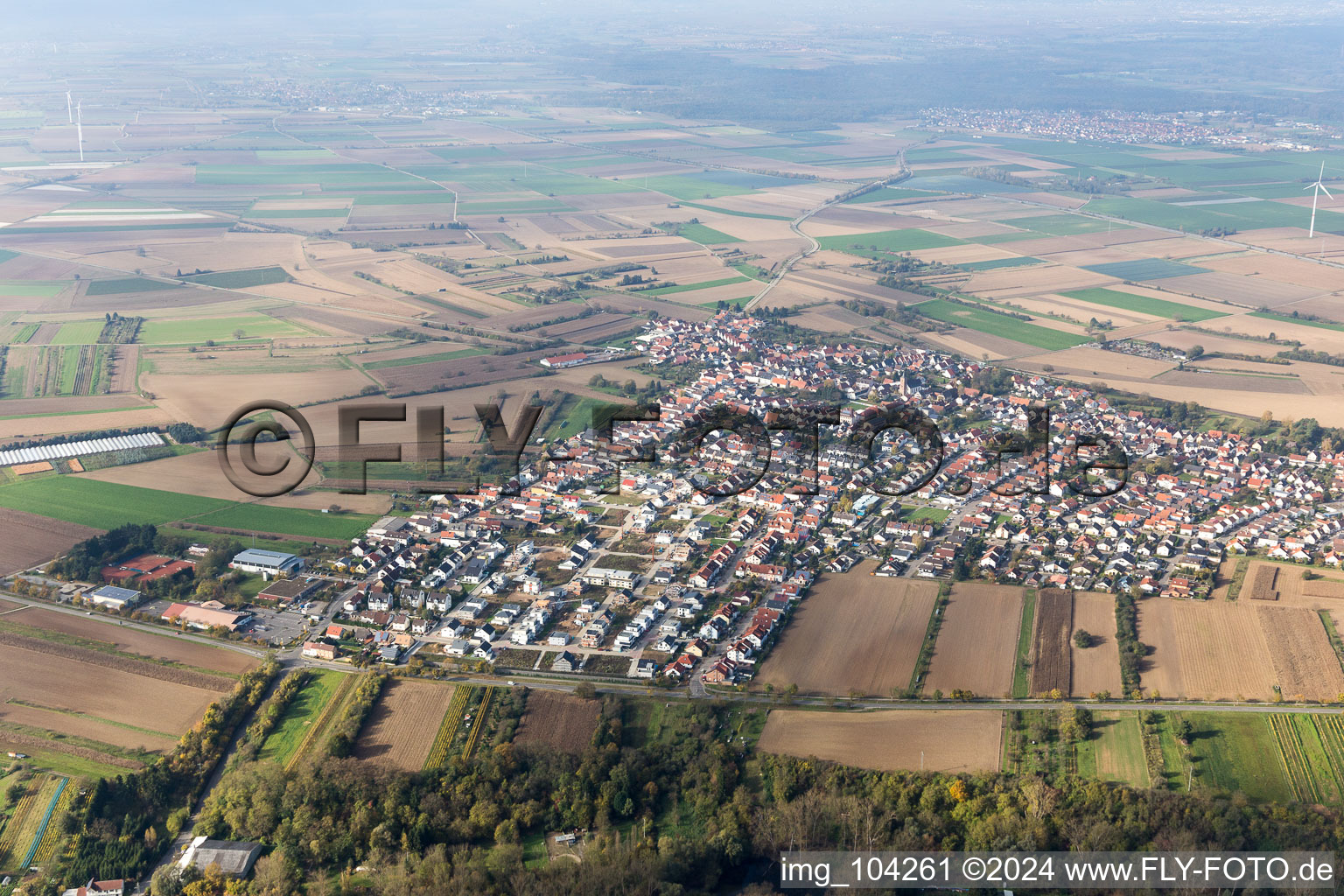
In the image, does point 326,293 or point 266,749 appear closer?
point 266,749

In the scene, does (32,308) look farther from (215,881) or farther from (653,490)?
(215,881)

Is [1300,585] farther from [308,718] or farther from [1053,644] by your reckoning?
[308,718]

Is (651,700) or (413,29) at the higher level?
(413,29)

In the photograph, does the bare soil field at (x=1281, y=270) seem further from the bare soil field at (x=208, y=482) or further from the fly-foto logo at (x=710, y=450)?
the bare soil field at (x=208, y=482)

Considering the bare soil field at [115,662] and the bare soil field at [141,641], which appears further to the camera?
the bare soil field at [141,641]

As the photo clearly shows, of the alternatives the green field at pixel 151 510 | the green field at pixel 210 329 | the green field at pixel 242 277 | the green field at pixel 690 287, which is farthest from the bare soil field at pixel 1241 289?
the green field at pixel 242 277

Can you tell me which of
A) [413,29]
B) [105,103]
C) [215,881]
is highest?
[413,29]

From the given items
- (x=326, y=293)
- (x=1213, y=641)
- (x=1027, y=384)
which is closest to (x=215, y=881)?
(x=1213, y=641)
